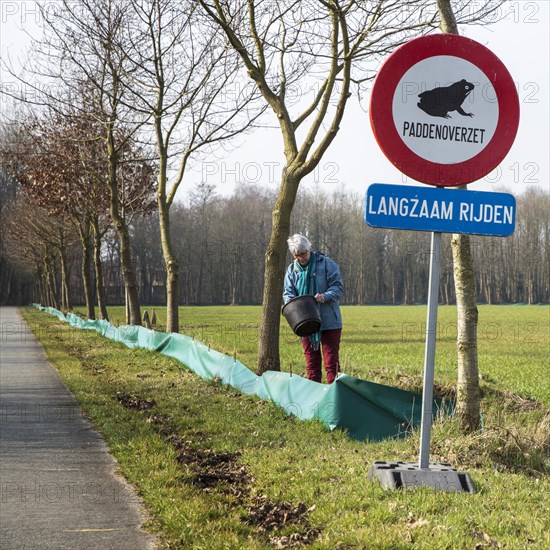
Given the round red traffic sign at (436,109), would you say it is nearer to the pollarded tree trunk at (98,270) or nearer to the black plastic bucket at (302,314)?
the black plastic bucket at (302,314)

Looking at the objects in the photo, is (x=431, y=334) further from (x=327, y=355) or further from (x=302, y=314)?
(x=327, y=355)

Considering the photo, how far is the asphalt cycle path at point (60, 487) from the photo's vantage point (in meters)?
4.88

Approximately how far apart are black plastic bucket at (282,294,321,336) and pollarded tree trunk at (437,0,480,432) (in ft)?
7.28

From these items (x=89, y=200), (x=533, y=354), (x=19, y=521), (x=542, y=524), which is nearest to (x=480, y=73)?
(x=542, y=524)

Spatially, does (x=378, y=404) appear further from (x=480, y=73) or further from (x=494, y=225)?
(x=480, y=73)

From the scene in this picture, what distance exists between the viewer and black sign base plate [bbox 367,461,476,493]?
547cm

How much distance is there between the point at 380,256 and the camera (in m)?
100

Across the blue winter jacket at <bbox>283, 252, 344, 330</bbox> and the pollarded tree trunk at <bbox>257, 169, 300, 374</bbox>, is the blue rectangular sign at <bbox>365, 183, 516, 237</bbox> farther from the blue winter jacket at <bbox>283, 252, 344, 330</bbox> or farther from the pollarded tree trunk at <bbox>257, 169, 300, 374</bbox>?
the pollarded tree trunk at <bbox>257, 169, 300, 374</bbox>

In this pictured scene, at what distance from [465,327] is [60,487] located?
12.4 feet

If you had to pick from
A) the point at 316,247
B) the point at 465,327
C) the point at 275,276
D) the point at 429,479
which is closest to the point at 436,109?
the point at 429,479

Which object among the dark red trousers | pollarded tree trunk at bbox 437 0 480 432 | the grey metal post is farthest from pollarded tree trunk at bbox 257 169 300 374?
the grey metal post

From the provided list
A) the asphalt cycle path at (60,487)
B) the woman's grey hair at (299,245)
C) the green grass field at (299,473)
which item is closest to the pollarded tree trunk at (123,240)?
the green grass field at (299,473)

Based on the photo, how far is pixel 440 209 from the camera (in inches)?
213

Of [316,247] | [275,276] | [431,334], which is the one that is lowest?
[431,334]
